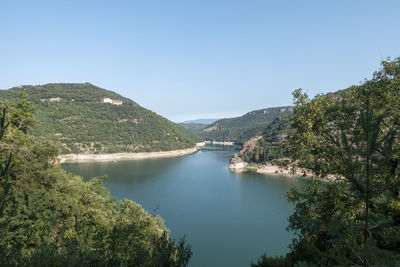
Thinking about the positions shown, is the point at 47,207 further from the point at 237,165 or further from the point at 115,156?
the point at 115,156

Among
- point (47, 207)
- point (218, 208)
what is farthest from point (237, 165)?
point (47, 207)

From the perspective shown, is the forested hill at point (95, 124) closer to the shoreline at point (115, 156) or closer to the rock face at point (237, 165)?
the shoreline at point (115, 156)

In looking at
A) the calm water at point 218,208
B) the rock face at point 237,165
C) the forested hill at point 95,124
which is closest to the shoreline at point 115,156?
the forested hill at point 95,124

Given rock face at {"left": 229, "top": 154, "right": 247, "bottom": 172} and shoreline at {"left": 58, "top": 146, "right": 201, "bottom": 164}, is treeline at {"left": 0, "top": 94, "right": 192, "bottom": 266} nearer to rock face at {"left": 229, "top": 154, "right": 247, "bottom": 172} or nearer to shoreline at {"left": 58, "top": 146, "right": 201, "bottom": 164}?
rock face at {"left": 229, "top": 154, "right": 247, "bottom": 172}

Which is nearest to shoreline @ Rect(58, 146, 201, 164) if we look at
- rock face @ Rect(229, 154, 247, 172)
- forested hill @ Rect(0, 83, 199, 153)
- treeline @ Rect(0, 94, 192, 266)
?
forested hill @ Rect(0, 83, 199, 153)

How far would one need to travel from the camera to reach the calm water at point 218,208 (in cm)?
2456

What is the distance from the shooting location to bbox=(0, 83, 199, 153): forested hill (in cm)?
9869

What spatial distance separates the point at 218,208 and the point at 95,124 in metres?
96.2

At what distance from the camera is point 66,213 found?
48.8ft

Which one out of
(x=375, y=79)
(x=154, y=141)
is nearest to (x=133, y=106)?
(x=154, y=141)

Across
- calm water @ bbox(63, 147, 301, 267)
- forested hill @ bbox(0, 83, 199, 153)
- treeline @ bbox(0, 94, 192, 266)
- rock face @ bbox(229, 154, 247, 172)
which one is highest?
forested hill @ bbox(0, 83, 199, 153)

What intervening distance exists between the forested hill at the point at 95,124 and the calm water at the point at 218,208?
37877mm

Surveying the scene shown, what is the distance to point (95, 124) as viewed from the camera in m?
116

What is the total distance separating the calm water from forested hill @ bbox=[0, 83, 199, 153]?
124 ft
